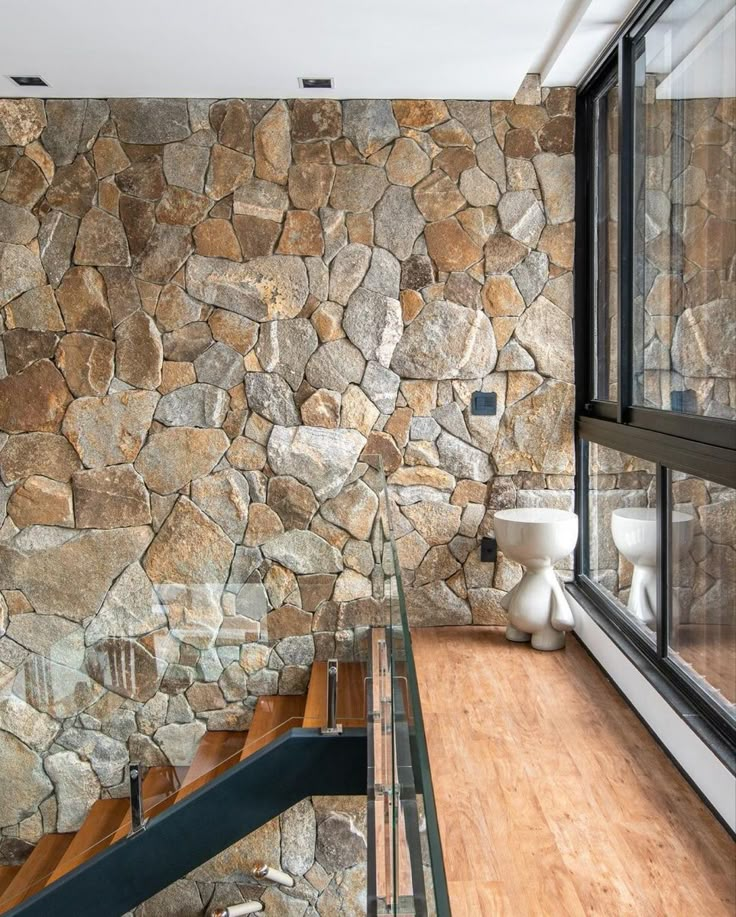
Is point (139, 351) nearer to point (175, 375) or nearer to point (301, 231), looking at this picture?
point (175, 375)

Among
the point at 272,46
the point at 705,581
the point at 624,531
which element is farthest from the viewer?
the point at 624,531

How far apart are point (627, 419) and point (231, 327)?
1.84m

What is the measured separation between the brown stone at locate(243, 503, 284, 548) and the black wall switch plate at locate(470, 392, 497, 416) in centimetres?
109

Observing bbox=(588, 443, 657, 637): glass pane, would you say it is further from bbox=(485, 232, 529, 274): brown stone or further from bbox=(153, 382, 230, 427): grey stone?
bbox=(153, 382, 230, 427): grey stone

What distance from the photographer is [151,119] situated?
381cm

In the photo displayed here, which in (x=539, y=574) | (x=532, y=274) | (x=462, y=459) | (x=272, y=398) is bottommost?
(x=539, y=574)

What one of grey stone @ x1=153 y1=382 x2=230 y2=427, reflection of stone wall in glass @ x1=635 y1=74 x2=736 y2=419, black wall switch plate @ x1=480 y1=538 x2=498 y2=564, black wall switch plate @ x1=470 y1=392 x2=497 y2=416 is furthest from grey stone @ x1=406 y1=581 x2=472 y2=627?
reflection of stone wall in glass @ x1=635 y1=74 x2=736 y2=419

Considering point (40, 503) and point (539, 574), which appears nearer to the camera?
point (539, 574)

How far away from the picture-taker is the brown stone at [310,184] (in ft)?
12.6

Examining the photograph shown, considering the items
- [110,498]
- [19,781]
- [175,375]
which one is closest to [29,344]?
[175,375]

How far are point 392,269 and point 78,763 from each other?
2.52 meters

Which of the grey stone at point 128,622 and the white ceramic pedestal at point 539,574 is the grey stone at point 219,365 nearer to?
the grey stone at point 128,622

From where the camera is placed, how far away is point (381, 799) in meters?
1.87

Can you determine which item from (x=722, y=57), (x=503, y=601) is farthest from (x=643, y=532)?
(x=722, y=57)
